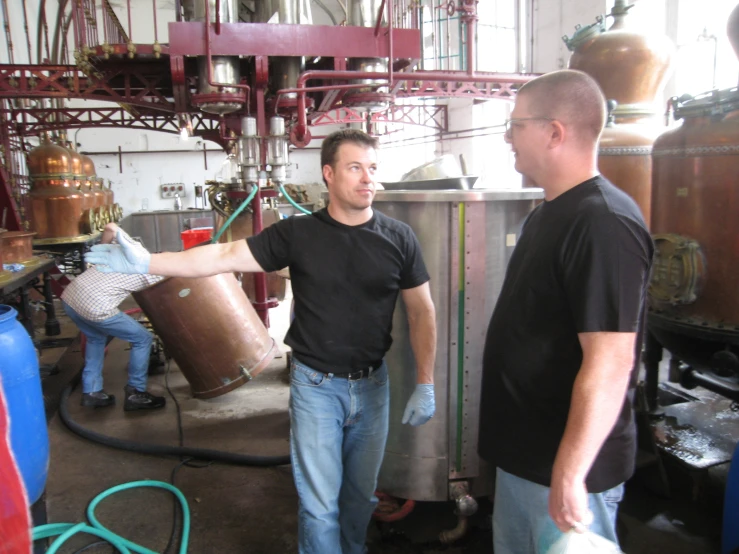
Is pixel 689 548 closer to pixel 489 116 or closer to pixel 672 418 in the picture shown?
pixel 672 418

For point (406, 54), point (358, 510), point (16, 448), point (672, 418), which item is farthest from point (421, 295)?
point (406, 54)

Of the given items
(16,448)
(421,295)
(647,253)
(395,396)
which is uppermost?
(647,253)

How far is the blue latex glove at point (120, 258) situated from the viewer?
6.66 feet

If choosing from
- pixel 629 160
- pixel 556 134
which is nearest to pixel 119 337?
pixel 556 134

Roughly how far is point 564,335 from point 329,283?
939 mm

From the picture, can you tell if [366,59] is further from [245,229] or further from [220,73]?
[245,229]

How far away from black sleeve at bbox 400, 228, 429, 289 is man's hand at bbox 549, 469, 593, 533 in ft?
3.38

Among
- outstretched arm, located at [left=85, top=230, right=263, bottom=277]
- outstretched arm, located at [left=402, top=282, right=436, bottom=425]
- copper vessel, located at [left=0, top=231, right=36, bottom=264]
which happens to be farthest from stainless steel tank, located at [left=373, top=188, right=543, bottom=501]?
copper vessel, located at [left=0, top=231, right=36, bottom=264]

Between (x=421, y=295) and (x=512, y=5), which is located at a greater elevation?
(x=512, y=5)

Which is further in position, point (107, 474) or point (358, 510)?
point (107, 474)

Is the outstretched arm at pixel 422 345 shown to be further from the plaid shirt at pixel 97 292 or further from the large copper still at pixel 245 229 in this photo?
the large copper still at pixel 245 229

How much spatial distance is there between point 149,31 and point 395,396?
17072mm

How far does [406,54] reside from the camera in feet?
15.6

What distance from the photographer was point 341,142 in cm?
206
